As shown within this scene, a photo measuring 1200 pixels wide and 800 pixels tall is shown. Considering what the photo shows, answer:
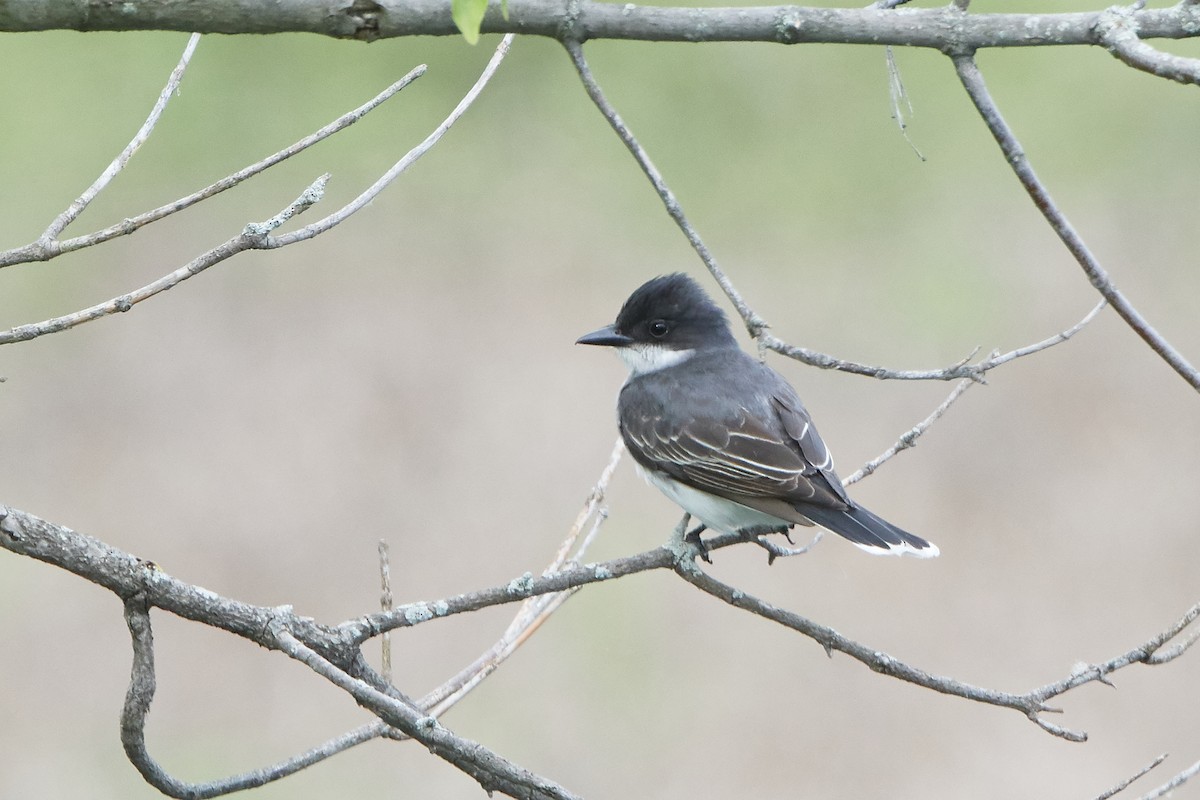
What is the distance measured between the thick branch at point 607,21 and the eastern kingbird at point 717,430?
1903mm

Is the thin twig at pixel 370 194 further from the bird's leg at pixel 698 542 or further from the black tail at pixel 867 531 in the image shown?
the black tail at pixel 867 531

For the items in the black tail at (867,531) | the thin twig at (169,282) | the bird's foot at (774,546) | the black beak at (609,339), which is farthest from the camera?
the black beak at (609,339)

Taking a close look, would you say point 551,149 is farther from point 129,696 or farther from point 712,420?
point 129,696

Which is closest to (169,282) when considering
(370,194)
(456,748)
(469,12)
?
(370,194)

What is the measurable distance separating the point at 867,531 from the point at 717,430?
2.79ft

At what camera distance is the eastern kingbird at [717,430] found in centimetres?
465

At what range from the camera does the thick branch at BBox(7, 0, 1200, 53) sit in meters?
2.74

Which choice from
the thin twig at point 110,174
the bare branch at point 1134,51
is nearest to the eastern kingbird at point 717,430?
the bare branch at point 1134,51

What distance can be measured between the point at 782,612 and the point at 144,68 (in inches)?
282

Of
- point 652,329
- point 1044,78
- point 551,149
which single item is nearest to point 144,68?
point 551,149

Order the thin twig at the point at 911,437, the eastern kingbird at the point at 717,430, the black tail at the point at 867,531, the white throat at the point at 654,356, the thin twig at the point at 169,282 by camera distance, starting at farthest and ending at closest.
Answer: the white throat at the point at 654,356, the eastern kingbird at the point at 717,430, the black tail at the point at 867,531, the thin twig at the point at 911,437, the thin twig at the point at 169,282

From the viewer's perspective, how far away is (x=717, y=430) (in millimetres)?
5164

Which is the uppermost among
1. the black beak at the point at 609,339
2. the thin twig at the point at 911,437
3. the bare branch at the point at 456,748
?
the black beak at the point at 609,339

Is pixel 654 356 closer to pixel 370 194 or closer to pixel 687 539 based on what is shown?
pixel 687 539
